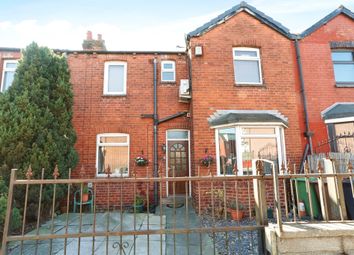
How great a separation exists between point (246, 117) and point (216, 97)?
4.56 ft

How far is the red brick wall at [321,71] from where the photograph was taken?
28.9 feet

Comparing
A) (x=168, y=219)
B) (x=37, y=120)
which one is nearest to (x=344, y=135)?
(x=168, y=219)

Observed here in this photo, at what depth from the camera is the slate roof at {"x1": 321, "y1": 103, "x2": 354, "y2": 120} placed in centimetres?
827

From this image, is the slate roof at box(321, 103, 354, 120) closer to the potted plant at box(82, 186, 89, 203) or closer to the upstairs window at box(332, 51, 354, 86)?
the upstairs window at box(332, 51, 354, 86)

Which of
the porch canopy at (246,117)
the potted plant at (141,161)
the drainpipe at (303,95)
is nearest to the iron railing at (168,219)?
the potted plant at (141,161)

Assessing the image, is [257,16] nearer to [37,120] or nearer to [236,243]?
[236,243]

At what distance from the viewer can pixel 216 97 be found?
8461 mm

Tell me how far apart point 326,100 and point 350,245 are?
7.28 metres

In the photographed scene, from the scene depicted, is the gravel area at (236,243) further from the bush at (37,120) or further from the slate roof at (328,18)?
the slate roof at (328,18)

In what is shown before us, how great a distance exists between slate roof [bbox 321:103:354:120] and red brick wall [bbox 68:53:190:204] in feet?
17.7

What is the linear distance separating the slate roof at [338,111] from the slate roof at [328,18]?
3182 mm

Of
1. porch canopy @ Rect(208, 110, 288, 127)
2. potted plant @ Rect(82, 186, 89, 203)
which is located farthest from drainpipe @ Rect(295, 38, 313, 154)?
potted plant @ Rect(82, 186, 89, 203)

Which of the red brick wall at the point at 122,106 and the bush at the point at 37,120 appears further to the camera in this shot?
the red brick wall at the point at 122,106

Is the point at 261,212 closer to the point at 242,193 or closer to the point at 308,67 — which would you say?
the point at 242,193
